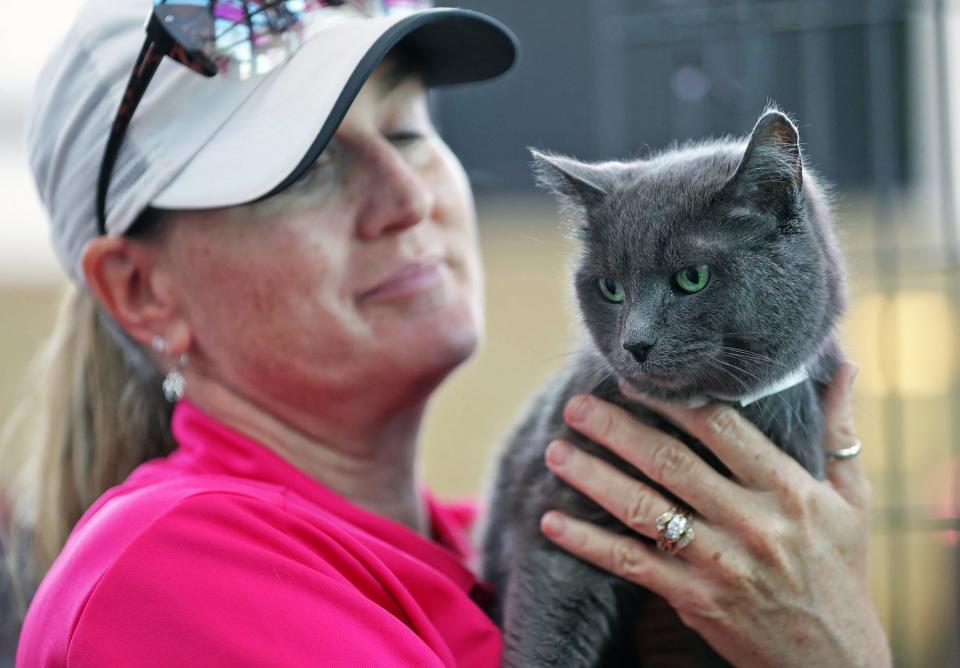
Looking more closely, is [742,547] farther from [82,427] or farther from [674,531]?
[82,427]

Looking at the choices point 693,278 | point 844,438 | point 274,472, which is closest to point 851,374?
point 844,438

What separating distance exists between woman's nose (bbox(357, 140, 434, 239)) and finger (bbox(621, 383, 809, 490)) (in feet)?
1.46

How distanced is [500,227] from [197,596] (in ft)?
12.0

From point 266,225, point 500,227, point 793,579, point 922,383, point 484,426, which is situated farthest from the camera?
point 500,227

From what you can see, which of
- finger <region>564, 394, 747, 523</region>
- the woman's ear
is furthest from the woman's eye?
finger <region>564, 394, 747, 523</region>

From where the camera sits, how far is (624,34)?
3.03 m

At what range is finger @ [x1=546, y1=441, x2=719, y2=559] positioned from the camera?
3.93 ft

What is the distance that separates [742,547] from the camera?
1.19 m

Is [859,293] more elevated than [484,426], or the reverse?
[859,293]

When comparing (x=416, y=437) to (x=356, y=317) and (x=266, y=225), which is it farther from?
(x=266, y=225)

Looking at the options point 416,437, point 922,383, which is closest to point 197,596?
point 416,437

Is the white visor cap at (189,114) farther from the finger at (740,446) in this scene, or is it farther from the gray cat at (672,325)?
the finger at (740,446)

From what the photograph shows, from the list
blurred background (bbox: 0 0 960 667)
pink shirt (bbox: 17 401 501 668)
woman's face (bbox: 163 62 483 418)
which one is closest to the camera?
pink shirt (bbox: 17 401 501 668)

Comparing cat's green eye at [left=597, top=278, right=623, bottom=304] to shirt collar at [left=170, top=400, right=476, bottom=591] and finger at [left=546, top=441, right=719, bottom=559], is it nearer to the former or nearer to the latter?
finger at [left=546, top=441, right=719, bottom=559]
